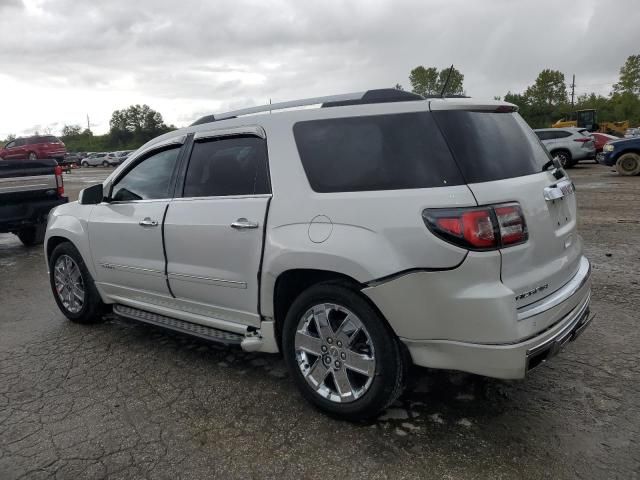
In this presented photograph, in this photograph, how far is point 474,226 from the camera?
2.49m

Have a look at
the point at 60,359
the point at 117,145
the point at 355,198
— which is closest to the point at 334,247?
the point at 355,198

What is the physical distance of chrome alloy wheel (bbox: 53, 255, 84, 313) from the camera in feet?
15.8

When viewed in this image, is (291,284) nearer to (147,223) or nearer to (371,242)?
(371,242)

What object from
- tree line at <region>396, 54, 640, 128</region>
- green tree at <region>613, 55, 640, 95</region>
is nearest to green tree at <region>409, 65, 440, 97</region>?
tree line at <region>396, 54, 640, 128</region>

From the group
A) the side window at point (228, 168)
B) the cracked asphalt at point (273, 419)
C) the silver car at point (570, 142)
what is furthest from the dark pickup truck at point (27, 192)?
the silver car at point (570, 142)

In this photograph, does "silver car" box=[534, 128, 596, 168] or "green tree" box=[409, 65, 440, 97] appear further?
"green tree" box=[409, 65, 440, 97]

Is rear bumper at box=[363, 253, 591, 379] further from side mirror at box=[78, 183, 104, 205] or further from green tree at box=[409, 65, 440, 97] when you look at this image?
green tree at box=[409, 65, 440, 97]

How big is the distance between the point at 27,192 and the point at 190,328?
6126 mm

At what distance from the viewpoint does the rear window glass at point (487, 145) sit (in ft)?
8.74

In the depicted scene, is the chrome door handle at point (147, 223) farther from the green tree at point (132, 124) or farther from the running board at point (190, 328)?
the green tree at point (132, 124)

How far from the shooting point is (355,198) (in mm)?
2797

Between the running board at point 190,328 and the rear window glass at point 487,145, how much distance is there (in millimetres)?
1642

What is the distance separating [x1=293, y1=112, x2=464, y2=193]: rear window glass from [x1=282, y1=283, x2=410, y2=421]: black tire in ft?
1.87

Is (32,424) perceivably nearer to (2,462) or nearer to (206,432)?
(2,462)
